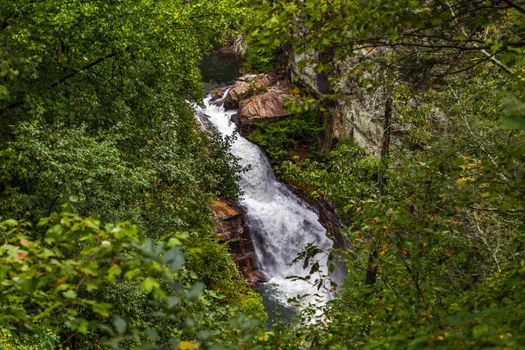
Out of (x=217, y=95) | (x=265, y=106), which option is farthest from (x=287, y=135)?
(x=217, y=95)

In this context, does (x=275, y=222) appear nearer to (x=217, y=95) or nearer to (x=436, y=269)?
(x=217, y=95)

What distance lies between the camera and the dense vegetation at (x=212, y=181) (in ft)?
9.59

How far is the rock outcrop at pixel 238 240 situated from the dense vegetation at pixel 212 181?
124 inches

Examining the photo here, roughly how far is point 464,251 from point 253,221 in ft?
57.2

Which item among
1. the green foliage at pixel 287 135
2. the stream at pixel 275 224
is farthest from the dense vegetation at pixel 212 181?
the green foliage at pixel 287 135

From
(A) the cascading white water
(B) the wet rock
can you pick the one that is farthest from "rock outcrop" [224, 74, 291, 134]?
(A) the cascading white water

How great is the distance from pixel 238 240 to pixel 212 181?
6.10m

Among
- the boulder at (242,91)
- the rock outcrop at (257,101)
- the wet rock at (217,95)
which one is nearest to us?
the rock outcrop at (257,101)

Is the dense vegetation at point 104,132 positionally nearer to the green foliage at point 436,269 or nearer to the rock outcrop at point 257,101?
the green foliage at point 436,269

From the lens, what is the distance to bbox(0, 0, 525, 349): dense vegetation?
2.92 m

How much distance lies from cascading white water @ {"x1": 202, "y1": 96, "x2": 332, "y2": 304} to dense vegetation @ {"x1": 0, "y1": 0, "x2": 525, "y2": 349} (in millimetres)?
4440

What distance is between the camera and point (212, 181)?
14.7m

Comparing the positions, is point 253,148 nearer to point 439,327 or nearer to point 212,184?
point 212,184

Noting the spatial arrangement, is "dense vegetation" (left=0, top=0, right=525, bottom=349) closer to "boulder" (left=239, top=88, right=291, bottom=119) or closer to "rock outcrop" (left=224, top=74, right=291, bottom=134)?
"rock outcrop" (left=224, top=74, right=291, bottom=134)
